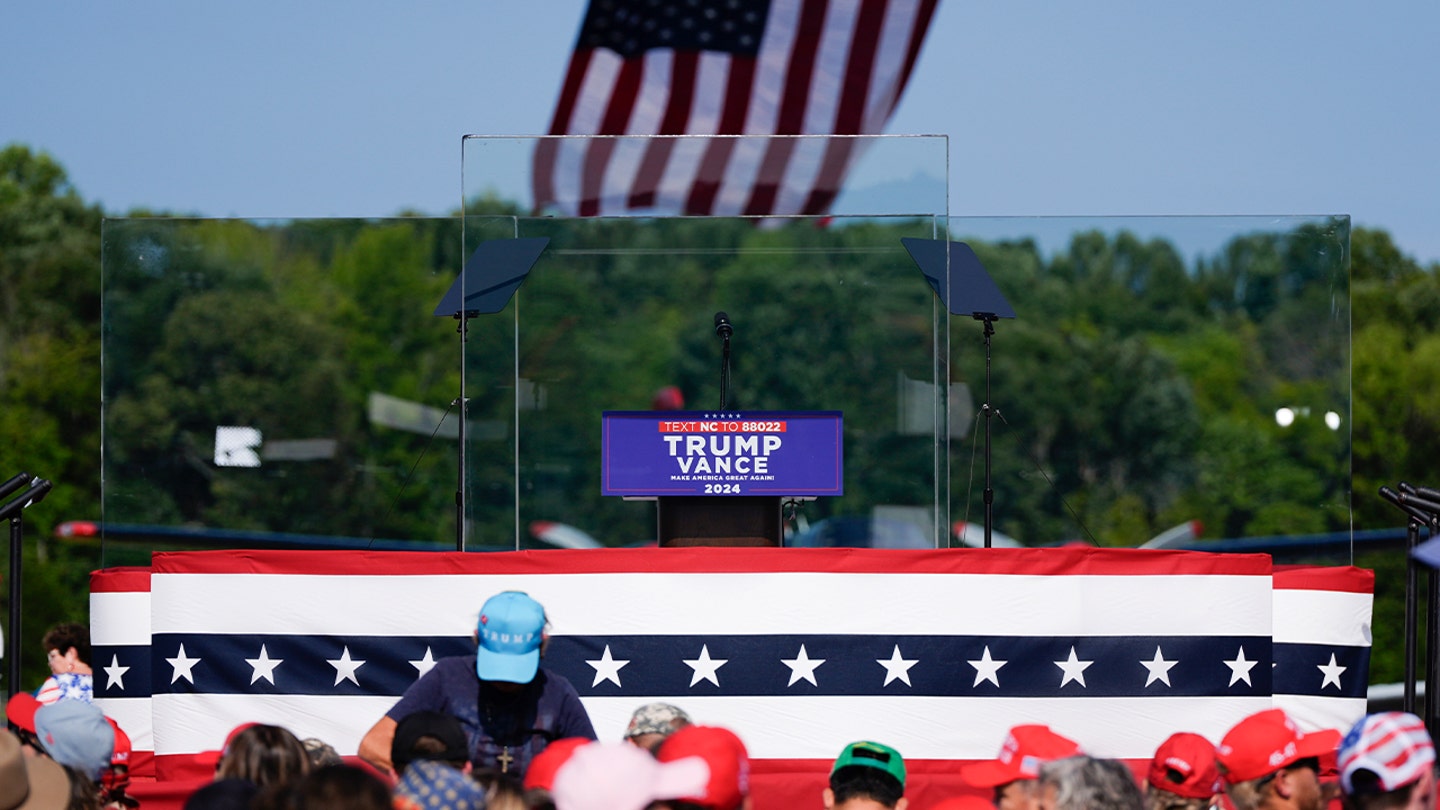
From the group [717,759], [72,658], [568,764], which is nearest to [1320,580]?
[717,759]

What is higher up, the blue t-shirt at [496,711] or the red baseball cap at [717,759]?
the red baseball cap at [717,759]

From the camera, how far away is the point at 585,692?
7.10m

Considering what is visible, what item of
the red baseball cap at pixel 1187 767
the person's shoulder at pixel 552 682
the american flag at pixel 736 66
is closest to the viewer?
the red baseball cap at pixel 1187 767

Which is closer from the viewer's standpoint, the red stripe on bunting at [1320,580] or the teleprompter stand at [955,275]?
the red stripe on bunting at [1320,580]

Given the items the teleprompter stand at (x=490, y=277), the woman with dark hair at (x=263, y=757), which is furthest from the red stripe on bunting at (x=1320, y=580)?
the woman with dark hair at (x=263, y=757)

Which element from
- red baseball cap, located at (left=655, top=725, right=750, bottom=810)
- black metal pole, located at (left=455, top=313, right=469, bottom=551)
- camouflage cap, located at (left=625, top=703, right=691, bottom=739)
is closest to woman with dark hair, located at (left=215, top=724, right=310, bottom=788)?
red baseball cap, located at (left=655, top=725, right=750, bottom=810)

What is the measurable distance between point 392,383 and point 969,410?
18.6 metres

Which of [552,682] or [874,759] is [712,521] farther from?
[874,759]

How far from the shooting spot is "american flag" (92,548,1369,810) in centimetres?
711

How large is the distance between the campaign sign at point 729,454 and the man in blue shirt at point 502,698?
2.60m

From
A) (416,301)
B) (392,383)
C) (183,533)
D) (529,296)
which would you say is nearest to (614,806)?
(529,296)

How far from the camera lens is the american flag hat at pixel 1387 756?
3.83m

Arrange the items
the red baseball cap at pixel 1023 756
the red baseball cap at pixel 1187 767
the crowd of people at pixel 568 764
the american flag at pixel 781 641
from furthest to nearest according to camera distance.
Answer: the american flag at pixel 781 641
the red baseball cap at pixel 1187 767
the red baseball cap at pixel 1023 756
the crowd of people at pixel 568 764

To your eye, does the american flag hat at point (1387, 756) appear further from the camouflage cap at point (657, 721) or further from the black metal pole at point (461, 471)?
the black metal pole at point (461, 471)
